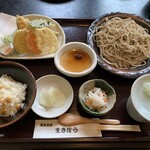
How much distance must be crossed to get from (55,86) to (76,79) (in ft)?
0.40

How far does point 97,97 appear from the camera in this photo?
1.02 m

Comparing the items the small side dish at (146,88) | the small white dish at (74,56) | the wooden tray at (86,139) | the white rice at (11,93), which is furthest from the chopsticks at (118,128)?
the white rice at (11,93)

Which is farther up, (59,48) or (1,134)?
(59,48)

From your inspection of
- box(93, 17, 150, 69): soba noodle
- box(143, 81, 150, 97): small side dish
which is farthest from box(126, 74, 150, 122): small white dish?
box(93, 17, 150, 69): soba noodle

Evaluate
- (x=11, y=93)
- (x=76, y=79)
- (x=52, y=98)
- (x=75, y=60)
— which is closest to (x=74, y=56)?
(x=75, y=60)

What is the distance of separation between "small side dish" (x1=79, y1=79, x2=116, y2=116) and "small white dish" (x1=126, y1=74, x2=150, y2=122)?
0.31 ft

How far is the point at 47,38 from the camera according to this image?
125 centimetres

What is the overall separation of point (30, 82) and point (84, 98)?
10.7 inches

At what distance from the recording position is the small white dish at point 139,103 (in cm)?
97

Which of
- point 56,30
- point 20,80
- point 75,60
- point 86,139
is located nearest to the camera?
point 86,139

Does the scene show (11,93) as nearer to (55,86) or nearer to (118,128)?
(55,86)

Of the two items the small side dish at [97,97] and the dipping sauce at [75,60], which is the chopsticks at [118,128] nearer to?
the small side dish at [97,97]

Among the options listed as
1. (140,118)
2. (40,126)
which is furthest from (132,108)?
(40,126)

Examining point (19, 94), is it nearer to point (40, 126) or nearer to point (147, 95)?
point (40, 126)
